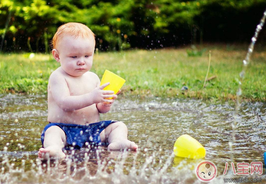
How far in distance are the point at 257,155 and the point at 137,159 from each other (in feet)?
2.29

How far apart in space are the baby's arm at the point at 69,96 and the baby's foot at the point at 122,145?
0.89 feet

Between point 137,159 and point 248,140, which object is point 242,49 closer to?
point 248,140

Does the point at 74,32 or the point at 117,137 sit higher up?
the point at 74,32

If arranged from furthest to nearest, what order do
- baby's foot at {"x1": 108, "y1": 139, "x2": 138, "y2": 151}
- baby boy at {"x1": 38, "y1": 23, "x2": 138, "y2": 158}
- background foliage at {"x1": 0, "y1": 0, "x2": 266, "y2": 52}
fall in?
background foliage at {"x1": 0, "y1": 0, "x2": 266, "y2": 52}, baby boy at {"x1": 38, "y1": 23, "x2": 138, "y2": 158}, baby's foot at {"x1": 108, "y1": 139, "x2": 138, "y2": 151}

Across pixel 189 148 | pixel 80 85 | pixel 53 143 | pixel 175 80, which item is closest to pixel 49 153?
pixel 53 143

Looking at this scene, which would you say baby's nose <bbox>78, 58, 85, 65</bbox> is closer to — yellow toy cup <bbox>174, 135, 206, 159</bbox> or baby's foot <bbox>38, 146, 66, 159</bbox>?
baby's foot <bbox>38, 146, 66, 159</bbox>

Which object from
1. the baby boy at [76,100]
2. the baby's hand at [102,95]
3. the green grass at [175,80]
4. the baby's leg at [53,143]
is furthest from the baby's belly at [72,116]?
the green grass at [175,80]

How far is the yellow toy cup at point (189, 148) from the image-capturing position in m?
2.06

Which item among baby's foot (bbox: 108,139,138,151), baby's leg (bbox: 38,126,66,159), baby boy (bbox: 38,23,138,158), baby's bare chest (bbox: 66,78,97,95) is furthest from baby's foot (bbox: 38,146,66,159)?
baby's bare chest (bbox: 66,78,97,95)

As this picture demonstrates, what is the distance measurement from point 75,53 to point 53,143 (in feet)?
1.97

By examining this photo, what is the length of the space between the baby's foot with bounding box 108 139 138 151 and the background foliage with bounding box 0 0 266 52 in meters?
6.20

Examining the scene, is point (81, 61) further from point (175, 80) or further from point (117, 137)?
point (175, 80)

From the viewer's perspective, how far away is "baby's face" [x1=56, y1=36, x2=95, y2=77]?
2.35m

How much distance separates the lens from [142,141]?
2.45 metres
